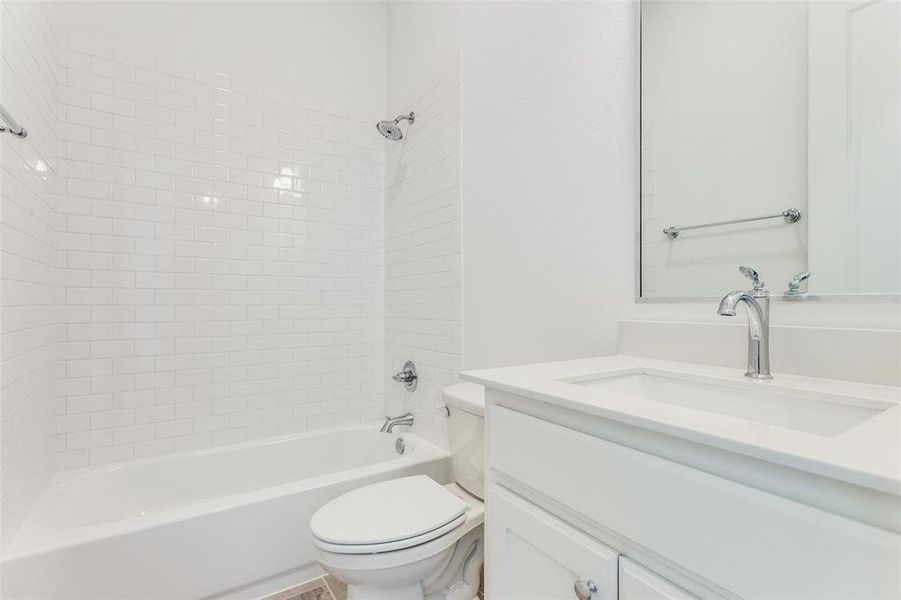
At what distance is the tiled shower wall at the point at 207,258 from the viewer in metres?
1.73

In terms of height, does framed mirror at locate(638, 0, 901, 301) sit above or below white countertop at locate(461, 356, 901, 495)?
above

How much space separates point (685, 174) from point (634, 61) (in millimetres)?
369

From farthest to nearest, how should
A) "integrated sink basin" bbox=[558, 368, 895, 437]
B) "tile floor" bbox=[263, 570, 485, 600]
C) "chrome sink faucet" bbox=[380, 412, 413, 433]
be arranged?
"chrome sink faucet" bbox=[380, 412, 413, 433], "tile floor" bbox=[263, 570, 485, 600], "integrated sink basin" bbox=[558, 368, 895, 437]

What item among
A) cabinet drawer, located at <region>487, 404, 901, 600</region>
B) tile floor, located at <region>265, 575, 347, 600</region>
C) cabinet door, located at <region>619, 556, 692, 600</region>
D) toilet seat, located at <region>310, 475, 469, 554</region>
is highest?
cabinet drawer, located at <region>487, 404, 901, 600</region>

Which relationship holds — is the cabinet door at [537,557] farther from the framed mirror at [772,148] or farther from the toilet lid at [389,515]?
the framed mirror at [772,148]

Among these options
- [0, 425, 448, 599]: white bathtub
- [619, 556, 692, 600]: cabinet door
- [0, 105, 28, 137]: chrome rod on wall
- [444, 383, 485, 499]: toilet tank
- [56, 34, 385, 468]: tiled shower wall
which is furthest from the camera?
[56, 34, 385, 468]: tiled shower wall

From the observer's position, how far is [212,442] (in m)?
1.94

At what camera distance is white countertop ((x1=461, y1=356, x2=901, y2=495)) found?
405 millimetres

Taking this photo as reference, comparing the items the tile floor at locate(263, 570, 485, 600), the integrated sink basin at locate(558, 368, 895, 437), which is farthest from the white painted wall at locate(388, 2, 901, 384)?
the tile floor at locate(263, 570, 485, 600)

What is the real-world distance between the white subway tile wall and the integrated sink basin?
87 cm

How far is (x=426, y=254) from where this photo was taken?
6.61 feet

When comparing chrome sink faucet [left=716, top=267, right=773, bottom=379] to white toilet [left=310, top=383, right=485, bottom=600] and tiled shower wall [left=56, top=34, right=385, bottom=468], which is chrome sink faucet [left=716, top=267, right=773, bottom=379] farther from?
tiled shower wall [left=56, top=34, right=385, bottom=468]

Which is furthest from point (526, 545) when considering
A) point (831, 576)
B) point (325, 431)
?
point (325, 431)

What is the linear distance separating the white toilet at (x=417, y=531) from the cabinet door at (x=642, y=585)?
0.65 meters
